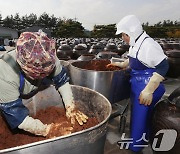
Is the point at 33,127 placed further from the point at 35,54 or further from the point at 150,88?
the point at 150,88

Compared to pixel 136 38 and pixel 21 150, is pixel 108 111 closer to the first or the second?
pixel 21 150

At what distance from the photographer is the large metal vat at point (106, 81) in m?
2.88

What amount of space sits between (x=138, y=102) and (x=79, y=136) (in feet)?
4.57

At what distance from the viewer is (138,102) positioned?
249cm

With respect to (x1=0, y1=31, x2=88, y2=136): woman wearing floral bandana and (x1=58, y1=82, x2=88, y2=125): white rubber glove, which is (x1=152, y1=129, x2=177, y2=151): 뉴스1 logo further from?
(x1=0, y1=31, x2=88, y2=136): woman wearing floral bandana

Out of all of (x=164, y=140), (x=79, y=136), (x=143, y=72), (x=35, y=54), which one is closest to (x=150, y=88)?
(x=143, y=72)

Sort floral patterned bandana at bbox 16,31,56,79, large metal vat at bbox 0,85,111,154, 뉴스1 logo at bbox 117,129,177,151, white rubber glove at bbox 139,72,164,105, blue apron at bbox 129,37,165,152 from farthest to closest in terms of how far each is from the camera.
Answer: blue apron at bbox 129,37,165,152 → white rubber glove at bbox 139,72,164,105 → 뉴스1 logo at bbox 117,129,177,151 → floral patterned bandana at bbox 16,31,56,79 → large metal vat at bbox 0,85,111,154

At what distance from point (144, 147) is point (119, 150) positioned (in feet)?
1.11

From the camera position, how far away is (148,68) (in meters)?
2.42

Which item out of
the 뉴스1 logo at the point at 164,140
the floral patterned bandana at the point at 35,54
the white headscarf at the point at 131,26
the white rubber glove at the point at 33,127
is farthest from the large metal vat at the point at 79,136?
the white headscarf at the point at 131,26

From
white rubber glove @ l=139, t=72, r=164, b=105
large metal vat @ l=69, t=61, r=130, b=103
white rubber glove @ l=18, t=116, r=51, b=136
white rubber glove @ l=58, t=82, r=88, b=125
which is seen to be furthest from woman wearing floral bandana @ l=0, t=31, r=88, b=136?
large metal vat @ l=69, t=61, r=130, b=103

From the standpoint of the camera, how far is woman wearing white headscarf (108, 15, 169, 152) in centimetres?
231

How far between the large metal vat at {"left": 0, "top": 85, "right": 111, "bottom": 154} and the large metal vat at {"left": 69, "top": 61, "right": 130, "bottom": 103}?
2.84 feet

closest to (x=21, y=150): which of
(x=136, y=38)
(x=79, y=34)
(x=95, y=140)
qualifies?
(x=95, y=140)
